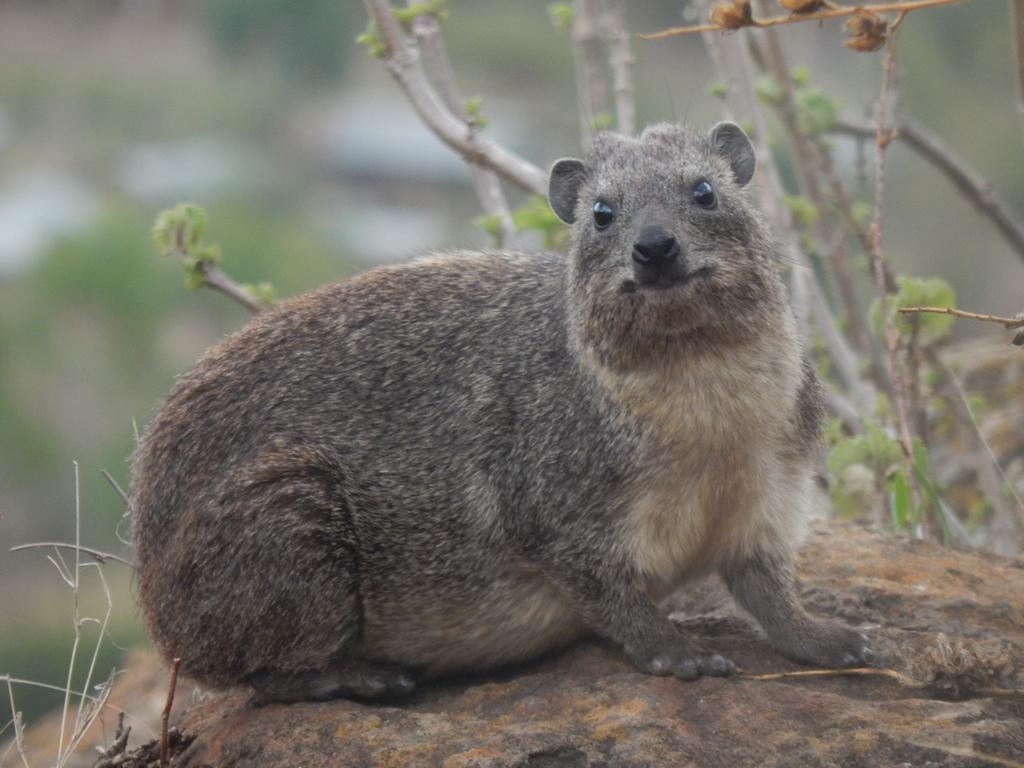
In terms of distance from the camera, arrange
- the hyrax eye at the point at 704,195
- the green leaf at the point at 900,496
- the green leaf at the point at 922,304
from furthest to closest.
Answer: the green leaf at the point at 900,496
the green leaf at the point at 922,304
the hyrax eye at the point at 704,195

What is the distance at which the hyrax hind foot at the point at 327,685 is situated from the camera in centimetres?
501

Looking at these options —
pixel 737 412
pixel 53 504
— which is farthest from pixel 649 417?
pixel 53 504

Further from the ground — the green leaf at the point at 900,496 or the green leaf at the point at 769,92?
the green leaf at the point at 769,92

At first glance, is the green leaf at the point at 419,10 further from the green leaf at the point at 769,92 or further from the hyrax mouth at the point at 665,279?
the hyrax mouth at the point at 665,279

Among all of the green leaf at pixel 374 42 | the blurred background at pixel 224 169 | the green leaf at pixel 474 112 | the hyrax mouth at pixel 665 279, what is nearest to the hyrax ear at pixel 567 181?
the hyrax mouth at pixel 665 279

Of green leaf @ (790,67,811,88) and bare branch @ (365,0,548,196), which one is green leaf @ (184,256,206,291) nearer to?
bare branch @ (365,0,548,196)

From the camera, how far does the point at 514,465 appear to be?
16.9 feet

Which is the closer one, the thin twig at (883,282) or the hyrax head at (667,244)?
the hyrax head at (667,244)

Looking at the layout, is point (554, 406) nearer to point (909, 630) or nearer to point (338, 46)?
point (909, 630)

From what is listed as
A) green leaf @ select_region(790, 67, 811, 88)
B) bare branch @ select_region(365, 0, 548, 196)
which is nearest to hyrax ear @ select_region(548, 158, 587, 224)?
bare branch @ select_region(365, 0, 548, 196)

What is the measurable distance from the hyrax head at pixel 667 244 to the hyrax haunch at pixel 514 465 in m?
0.01

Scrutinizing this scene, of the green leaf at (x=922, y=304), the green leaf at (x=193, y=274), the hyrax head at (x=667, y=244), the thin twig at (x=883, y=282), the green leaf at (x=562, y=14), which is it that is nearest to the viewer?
the hyrax head at (x=667, y=244)

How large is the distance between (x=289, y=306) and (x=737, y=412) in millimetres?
2015

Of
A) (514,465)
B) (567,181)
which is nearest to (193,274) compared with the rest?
(567,181)
